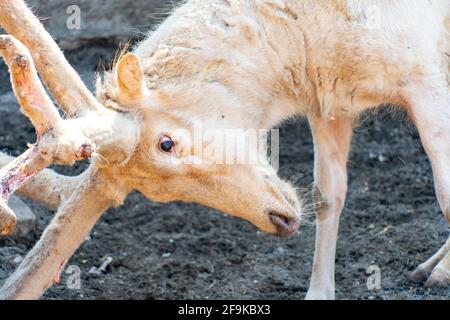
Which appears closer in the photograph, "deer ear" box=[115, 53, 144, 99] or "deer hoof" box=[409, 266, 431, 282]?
"deer ear" box=[115, 53, 144, 99]

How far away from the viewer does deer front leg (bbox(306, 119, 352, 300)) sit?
6609 millimetres

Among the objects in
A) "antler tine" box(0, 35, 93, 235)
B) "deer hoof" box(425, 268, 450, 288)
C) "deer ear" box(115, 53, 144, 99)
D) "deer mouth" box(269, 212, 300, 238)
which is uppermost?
"antler tine" box(0, 35, 93, 235)

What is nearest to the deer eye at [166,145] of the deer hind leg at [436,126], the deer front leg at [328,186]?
the deer hind leg at [436,126]

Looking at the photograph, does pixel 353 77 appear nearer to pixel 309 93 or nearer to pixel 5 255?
pixel 309 93

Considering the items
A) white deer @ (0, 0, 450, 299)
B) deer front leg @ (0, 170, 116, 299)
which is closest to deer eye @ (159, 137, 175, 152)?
white deer @ (0, 0, 450, 299)

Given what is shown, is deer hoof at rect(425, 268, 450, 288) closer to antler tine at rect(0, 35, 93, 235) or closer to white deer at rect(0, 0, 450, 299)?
white deer at rect(0, 0, 450, 299)

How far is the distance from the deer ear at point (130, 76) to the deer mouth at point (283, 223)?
954 millimetres

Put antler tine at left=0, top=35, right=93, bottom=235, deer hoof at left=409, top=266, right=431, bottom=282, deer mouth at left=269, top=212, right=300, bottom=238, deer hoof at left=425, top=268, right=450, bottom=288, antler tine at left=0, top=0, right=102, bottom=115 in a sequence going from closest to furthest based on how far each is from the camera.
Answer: antler tine at left=0, top=35, right=93, bottom=235 → antler tine at left=0, top=0, right=102, bottom=115 → deer mouth at left=269, top=212, right=300, bottom=238 → deer hoof at left=425, top=268, right=450, bottom=288 → deer hoof at left=409, top=266, right=431, bottom=282

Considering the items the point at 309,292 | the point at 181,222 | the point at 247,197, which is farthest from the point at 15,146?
the point at 247,197

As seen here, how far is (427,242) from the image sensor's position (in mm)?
7078

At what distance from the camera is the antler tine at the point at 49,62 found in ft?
16.1

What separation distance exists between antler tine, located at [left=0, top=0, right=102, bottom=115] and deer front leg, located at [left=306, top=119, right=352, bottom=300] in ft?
6.84

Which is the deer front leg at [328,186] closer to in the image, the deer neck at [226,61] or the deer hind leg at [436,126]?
the deer neck at [226,61]
